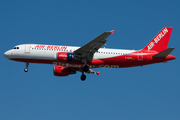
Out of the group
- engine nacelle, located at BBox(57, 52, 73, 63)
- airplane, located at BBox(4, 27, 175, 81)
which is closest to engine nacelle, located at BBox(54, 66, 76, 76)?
airplane, located at BBox(4, 27, 175, 81)

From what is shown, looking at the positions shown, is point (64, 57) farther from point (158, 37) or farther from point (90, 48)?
point (158, 37)

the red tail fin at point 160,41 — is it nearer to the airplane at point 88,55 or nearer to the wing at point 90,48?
the airplane at point 88,55

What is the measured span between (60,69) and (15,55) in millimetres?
7959

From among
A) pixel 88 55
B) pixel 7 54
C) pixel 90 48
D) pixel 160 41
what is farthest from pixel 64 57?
pixel 160 41

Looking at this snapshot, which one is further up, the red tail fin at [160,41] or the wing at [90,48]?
the red tail fin at [160,41]

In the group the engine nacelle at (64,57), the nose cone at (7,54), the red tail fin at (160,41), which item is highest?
the red tail fin at (160,41)

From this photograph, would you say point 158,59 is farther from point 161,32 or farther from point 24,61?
point 24,61

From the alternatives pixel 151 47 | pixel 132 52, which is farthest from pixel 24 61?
pixel 151 47

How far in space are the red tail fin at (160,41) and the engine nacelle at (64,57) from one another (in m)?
12.2

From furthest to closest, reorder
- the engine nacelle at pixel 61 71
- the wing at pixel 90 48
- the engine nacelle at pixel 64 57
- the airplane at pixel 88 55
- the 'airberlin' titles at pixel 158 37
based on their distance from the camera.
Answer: the engine nacelle at pixel 61 71, the 'airberlin' titles at pixel 158 37, the airplane at pixel 88 55, the engine nacelle at pixel 64 57, the wing at pixel 90 48

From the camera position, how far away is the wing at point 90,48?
1634 inches

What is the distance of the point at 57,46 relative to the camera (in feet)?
149

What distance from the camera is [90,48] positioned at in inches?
1719

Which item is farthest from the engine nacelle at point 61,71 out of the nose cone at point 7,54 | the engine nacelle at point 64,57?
the nose cone at point 7,54
